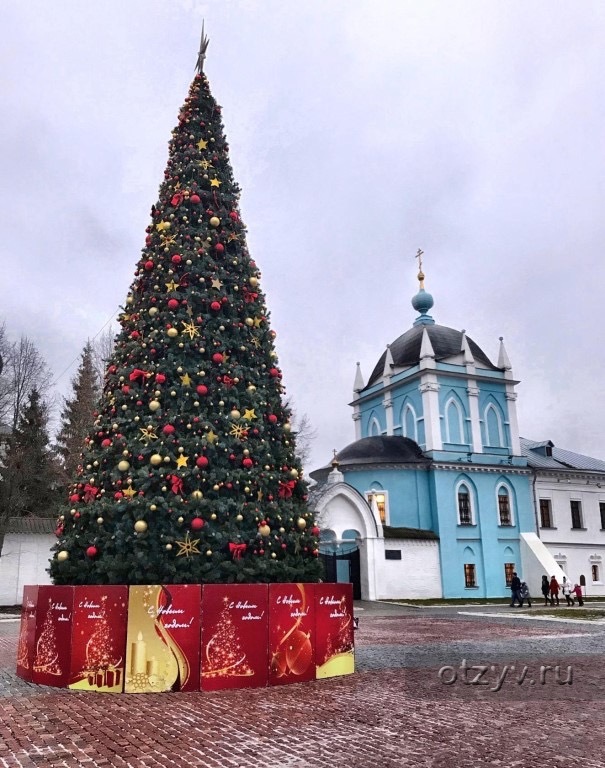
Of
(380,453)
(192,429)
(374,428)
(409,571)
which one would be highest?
(374,428)

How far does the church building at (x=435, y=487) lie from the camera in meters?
32.0

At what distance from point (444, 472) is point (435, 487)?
44.7 inches

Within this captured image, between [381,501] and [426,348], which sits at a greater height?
[426,348]

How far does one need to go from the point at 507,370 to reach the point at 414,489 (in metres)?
10.6

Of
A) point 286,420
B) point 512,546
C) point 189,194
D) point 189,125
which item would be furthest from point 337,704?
point 512,546

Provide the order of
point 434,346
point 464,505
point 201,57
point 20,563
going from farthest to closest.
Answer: point 434,346, point 464,505, point 20,563, point 201,57

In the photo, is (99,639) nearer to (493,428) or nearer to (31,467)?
(31,467)

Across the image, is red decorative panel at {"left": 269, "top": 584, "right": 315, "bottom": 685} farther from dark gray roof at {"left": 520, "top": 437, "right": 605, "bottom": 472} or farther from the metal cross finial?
dark gray roof at {"left": 520, "top": 437, "right": 605, "bottom": 472}

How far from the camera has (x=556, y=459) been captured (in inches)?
1727

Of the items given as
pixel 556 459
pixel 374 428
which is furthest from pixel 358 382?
pixel 556 459

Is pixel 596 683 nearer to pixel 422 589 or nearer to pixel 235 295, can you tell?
pixel 235 295

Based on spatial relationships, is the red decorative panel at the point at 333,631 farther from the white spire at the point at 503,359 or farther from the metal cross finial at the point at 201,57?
the white spire at the point at 503,359

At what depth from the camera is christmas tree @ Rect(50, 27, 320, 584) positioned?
344 inches

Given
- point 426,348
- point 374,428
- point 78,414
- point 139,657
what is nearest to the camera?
point 139,657
